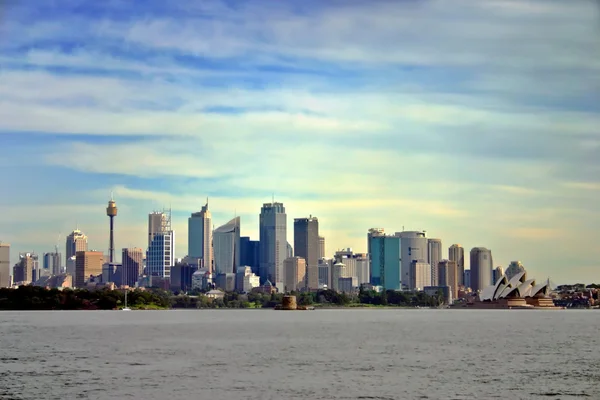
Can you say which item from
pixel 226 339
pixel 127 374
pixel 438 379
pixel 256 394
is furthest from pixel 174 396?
pixel 226 339

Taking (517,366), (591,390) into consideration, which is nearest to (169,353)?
(517,366)

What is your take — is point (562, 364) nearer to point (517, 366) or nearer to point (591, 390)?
point (517, 366)

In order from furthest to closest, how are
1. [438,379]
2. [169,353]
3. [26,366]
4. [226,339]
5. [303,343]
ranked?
[226,339] < [303,343] < [169,353] < [26,366] < [438,379]

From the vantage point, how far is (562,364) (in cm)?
6081

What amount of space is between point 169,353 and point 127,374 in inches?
626

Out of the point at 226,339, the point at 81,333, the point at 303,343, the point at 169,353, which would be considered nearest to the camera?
the point at 169,353

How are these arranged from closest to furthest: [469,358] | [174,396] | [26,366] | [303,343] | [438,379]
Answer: [174,396], [438,379], [26,366], [469,358], [303,343]

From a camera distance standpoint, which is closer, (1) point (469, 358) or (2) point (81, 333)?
(1) point (469, 358)

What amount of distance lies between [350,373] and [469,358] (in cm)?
1368

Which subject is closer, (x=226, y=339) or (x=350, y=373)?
(x=350, y=373)

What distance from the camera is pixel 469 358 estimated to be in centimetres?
6512

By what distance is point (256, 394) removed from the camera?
4519 cm

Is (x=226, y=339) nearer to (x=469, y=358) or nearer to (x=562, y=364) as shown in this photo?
(x=469, y=358)

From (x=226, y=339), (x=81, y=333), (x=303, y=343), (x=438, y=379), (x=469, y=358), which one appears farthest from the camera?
(x=81, y=333)
